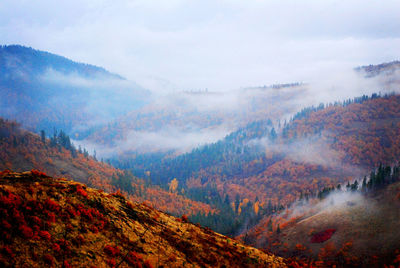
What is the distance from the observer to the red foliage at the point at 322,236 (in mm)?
79438

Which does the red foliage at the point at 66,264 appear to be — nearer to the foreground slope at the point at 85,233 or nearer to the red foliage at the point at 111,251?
the foreground slope at the point at 85,233

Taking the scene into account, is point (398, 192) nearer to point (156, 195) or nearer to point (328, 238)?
point (328, 238)

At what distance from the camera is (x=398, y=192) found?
90188 mm

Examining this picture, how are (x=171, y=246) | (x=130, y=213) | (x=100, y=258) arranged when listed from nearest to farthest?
(x=100, y=258) < (x=171, y=246) < (x=130, y=213)

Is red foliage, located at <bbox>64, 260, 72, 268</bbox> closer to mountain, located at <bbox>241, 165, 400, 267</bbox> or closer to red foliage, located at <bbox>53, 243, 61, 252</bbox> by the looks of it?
red foliage, located at <bbox>53, 243, 61, 252</bbox>

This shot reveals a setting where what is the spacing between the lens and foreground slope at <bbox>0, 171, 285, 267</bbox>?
57.0ft

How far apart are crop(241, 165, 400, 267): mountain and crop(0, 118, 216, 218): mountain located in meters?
94.3

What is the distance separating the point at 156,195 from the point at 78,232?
183049 mm

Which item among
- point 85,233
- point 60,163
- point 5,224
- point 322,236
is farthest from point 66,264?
point 60,163

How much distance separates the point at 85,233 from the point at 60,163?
166000 millimetres

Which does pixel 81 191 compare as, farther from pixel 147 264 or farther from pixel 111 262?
pixel 147 264

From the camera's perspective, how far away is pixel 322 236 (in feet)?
267

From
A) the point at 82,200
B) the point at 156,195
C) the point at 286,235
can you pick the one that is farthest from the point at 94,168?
the point at 82,200

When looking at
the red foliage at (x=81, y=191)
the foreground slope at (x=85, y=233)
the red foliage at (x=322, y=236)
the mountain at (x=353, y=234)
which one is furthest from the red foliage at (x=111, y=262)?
the red foliage at (x=322, y=236)
